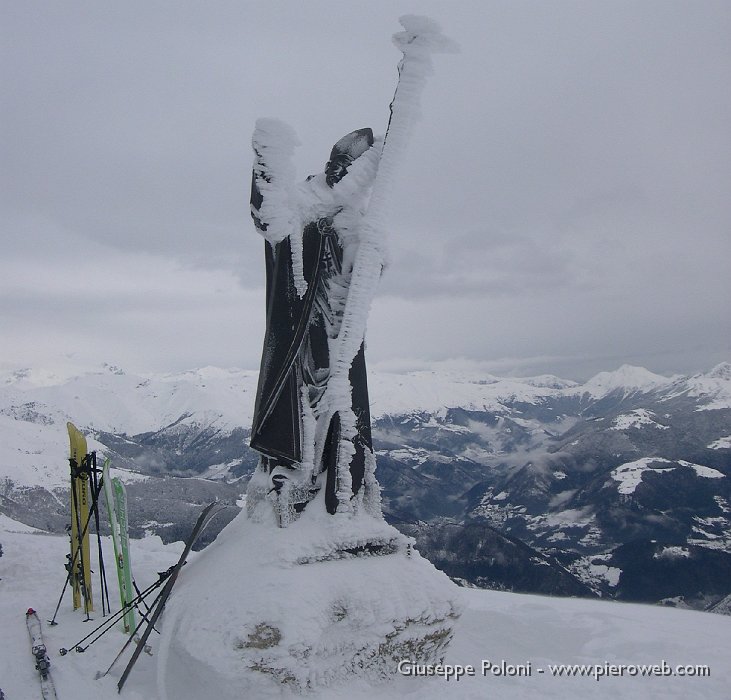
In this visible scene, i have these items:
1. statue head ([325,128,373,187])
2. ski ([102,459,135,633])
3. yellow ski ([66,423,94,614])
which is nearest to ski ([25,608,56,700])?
yellow ski ([66,423,94,614])

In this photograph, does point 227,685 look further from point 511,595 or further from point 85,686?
point 511,595

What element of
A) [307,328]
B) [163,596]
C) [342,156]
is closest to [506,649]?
[163,596]

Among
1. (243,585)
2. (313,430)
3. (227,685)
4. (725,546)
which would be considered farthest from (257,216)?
(725,546)

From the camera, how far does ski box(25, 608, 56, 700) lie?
381 inches

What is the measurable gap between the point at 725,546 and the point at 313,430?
655ft

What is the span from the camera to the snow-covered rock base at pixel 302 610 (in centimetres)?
899

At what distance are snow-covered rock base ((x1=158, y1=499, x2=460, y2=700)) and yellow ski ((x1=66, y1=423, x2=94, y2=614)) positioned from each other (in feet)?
13.7

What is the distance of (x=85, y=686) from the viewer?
9.85 meters

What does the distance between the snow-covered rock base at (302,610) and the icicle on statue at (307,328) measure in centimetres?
58

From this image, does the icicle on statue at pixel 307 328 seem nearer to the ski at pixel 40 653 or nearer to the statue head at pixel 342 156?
the statue head at pixel 342 156

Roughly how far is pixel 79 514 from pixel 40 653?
173 inches

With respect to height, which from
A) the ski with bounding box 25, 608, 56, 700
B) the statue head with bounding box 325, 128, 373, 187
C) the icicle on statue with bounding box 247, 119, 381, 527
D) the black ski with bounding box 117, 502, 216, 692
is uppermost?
the statue head with bounding box 325, 128, 373, 187

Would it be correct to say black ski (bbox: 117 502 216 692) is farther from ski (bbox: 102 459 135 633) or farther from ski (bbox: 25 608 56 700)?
ski (bbox: 102 459 135 633)

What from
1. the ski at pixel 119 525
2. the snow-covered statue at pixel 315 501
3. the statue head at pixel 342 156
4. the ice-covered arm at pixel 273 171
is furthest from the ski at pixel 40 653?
the statue head at pixel 342 156
